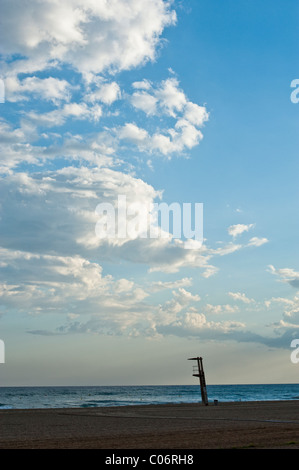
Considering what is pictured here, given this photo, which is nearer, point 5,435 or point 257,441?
point 257,441

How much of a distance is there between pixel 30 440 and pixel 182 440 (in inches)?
230

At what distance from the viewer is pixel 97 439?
18328 mm
